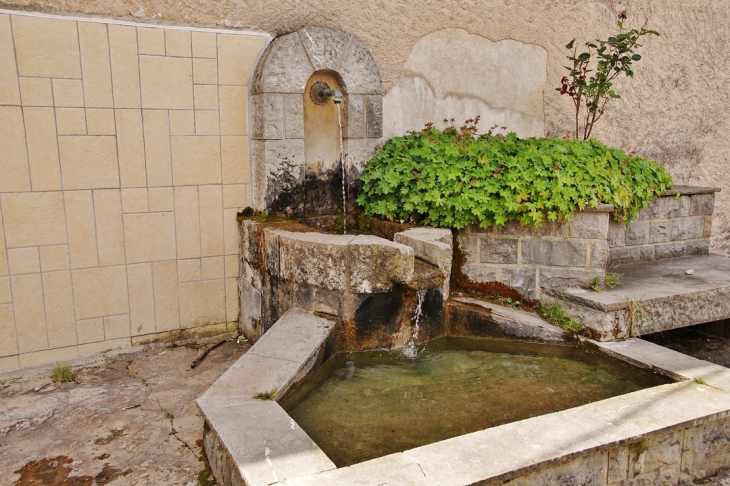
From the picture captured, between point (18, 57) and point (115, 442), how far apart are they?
Result: 2.55 m

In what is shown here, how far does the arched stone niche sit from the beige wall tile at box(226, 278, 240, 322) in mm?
698

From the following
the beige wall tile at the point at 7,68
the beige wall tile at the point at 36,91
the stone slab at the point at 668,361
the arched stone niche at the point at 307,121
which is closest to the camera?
the stone slab at the point at 668,361

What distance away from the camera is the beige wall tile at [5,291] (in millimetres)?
4044

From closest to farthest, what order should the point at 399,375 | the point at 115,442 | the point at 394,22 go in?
the point at 115,442
the point at 399,375
the point at 394,22

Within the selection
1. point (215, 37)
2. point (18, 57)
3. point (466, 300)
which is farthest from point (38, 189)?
point (466, 300)

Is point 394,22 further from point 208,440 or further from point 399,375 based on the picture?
point 208,440

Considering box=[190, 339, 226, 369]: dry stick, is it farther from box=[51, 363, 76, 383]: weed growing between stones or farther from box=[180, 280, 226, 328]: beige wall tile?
box=[51, 363, 76, 383]: weed growing between stones

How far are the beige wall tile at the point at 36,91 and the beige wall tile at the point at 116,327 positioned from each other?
1.59 m

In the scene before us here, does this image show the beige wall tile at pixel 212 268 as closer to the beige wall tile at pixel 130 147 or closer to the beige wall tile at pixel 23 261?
the beige wall tile at pixel 130 147

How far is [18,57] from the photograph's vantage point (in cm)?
389

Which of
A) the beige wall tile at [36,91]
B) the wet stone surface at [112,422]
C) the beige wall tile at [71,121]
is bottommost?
the wet stone surface at [112,422]

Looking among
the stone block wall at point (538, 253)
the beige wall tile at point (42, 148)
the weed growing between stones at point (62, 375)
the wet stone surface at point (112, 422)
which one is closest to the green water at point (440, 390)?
the stone block wall at point (538, 253)

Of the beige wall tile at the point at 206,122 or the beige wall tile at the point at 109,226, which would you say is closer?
the beige wall tile at the point at 109,226

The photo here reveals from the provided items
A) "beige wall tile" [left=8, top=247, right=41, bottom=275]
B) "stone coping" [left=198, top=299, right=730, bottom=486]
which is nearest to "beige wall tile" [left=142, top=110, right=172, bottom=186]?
"beige wall tile" [left=8, top=247, right=41, bottom=275]
